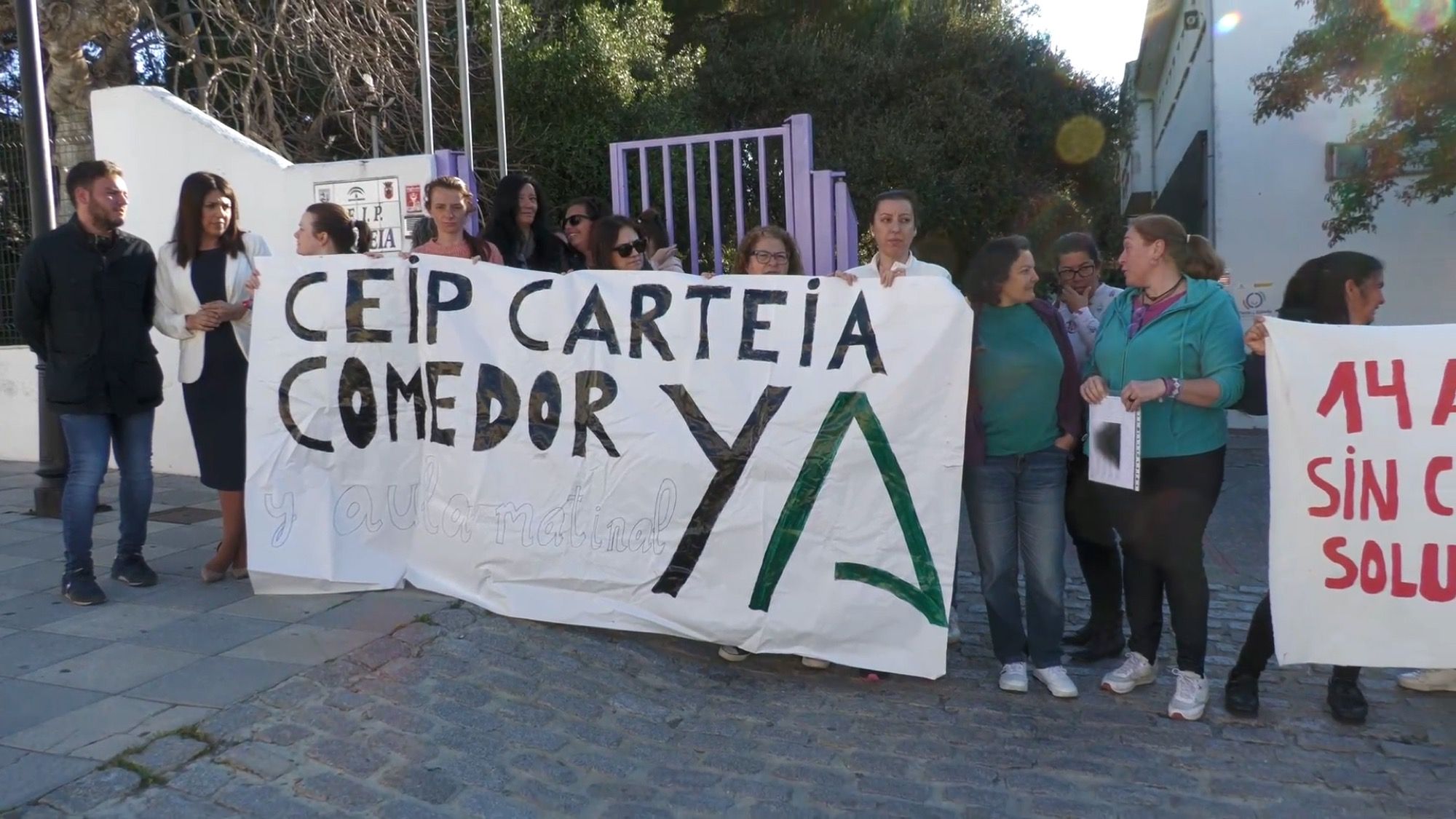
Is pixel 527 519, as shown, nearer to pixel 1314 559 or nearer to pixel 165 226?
pixel 1314 559

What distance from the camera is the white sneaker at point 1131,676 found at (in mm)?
4262

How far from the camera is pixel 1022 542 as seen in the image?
4.27 meters

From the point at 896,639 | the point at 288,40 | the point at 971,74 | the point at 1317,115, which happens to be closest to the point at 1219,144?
the point at 1317,115

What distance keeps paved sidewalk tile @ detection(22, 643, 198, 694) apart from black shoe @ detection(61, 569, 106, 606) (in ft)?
2.05

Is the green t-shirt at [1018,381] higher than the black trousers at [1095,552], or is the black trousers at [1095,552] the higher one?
the green t-shirt at [1018,381]

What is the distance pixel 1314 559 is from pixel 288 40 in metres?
10.6

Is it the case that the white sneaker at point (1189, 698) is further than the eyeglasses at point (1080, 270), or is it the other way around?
the eyeglasses at point (1080, 270)

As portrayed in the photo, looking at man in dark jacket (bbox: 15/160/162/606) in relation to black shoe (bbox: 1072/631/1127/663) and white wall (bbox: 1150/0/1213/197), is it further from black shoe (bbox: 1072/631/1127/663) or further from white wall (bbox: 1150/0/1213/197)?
white wall (bbox: 1150/0/1213/197)

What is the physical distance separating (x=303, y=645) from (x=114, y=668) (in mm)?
620

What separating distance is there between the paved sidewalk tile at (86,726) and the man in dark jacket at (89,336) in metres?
1.30

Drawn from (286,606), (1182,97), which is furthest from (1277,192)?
(286,606)

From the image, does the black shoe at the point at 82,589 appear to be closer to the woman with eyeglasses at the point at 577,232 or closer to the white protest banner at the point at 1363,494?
the woman with eyeglasses at the point at 577,232

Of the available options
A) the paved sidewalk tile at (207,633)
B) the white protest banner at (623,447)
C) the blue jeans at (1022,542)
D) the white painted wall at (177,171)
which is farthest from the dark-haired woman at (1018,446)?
the white painted wall at (177,171)

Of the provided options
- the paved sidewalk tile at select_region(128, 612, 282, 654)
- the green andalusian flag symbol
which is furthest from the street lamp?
the green andalusian flag symbol
